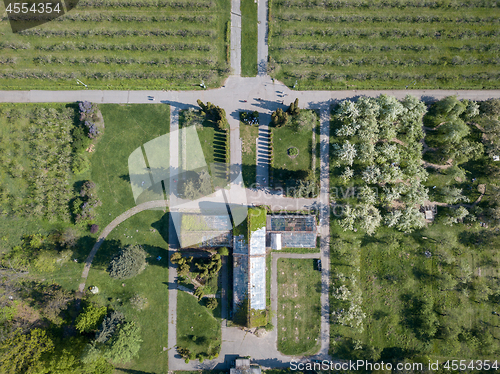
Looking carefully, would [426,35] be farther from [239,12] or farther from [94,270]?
[94,270]

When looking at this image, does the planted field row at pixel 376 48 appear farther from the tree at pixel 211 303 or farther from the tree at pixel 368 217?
the tree at pixel 211 303

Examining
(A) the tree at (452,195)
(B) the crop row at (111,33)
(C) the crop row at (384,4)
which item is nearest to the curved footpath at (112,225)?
(B) the crop row at (111,33)

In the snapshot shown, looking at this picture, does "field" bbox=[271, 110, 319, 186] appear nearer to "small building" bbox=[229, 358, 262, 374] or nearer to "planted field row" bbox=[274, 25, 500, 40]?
"planted field row" bbox=[274, 25, 500, 40]

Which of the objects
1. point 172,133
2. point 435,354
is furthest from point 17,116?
point 435,354

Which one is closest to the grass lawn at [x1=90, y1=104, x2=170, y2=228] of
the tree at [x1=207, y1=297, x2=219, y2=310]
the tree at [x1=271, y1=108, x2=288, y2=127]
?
the tree at [x1=271, y1=108, x2=288, y2=127]

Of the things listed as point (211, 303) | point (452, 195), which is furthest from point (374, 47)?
point (211, 303)

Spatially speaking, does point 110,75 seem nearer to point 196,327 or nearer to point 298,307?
point 196,327
